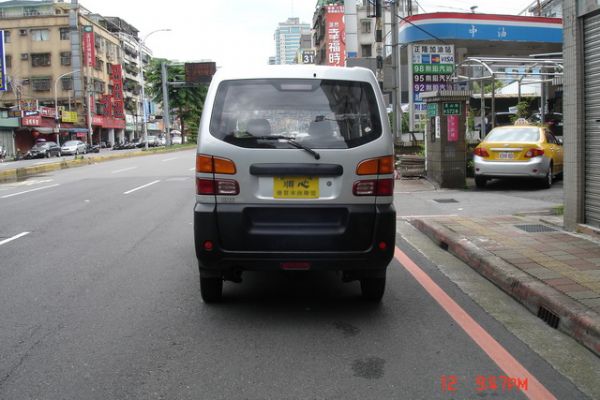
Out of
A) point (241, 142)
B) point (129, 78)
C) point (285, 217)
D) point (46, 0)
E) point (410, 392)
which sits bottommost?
point (410, 392)

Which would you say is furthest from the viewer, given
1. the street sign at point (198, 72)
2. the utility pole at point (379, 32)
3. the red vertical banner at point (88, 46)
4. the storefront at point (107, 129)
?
the storefront at point (107, 129)

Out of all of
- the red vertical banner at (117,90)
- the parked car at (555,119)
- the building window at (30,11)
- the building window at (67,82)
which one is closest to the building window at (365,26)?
the red vertical banner at (117,90)

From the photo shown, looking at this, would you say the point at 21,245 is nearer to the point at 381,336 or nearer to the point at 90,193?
the point at 381,336

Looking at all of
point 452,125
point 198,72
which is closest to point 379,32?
point 452,125

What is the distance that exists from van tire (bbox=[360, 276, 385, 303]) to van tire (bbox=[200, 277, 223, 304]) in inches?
48.0

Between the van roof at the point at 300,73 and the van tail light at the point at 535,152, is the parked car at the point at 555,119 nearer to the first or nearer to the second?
the van tail light at the point at 535,152

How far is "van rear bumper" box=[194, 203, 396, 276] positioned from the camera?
4441 mm

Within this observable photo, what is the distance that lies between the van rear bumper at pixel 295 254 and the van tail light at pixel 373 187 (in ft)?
0.32

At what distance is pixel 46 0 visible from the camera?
7875 centimetres

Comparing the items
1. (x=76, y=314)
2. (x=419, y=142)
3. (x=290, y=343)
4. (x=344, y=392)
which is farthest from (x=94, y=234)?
(x=419, y=142)

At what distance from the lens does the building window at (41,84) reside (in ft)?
217

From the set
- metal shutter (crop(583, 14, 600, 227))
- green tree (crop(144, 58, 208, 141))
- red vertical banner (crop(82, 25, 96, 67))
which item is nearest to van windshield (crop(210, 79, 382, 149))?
metal shutter (crop(583, 14, 600, 227))

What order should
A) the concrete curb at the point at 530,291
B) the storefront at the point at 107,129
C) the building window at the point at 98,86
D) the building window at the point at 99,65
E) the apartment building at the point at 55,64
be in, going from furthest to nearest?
the building window at the point at 99,65
the building window at the point at 98,86
the storefront at the point at 107,129
the apartment building at the point at 55,64
the concrete curb at the point at 530,291

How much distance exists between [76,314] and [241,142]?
A: 200cm
